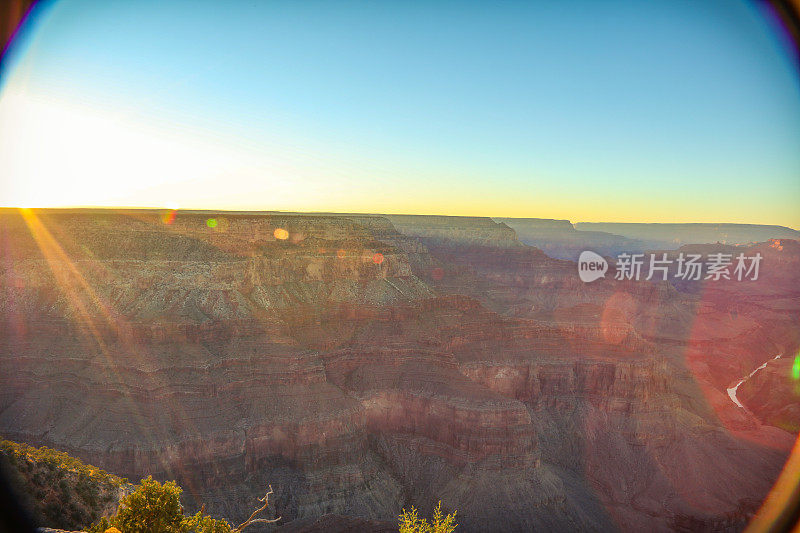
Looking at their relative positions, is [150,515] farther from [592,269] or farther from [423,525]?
[592,269]

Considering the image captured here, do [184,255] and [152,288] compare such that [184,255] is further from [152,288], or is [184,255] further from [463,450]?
[463,450]

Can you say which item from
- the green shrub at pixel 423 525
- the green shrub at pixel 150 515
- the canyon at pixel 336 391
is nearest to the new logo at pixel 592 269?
the canyon at pixel 336 391

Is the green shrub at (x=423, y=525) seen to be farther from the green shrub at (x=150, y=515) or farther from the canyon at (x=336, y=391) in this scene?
the canyon at (x=336, y=391)

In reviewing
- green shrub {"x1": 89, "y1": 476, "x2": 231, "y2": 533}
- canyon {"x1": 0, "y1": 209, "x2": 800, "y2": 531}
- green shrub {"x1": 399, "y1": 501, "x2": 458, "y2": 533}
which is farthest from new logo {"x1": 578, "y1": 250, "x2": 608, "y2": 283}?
green shrub {"x1": 89, "y1": 476, "x2": 231, "y2": 533}

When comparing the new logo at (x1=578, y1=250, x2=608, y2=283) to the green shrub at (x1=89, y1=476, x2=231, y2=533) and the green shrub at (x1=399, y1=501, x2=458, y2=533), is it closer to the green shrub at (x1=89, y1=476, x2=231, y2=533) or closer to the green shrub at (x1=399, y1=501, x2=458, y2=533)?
the green shrub at (x1=399, y1=501, x2=458, y2=533)

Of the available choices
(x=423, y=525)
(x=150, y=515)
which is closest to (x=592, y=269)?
(x=423, y=525)

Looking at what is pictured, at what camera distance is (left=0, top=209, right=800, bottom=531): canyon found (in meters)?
33.5

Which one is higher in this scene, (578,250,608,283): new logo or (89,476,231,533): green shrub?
(578,250,608,283): new logo

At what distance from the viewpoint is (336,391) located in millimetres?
38594

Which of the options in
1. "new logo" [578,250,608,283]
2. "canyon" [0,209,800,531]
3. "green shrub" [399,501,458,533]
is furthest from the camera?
"new logo" [578,250,608,283]

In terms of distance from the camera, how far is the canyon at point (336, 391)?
3347 cm

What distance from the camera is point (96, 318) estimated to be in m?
41.0

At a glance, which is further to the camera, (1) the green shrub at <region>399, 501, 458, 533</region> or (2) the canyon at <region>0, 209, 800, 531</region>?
(2) the canyon at <region>0, 209, 800, 531</region>

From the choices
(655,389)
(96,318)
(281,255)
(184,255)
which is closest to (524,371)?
(655,389)
